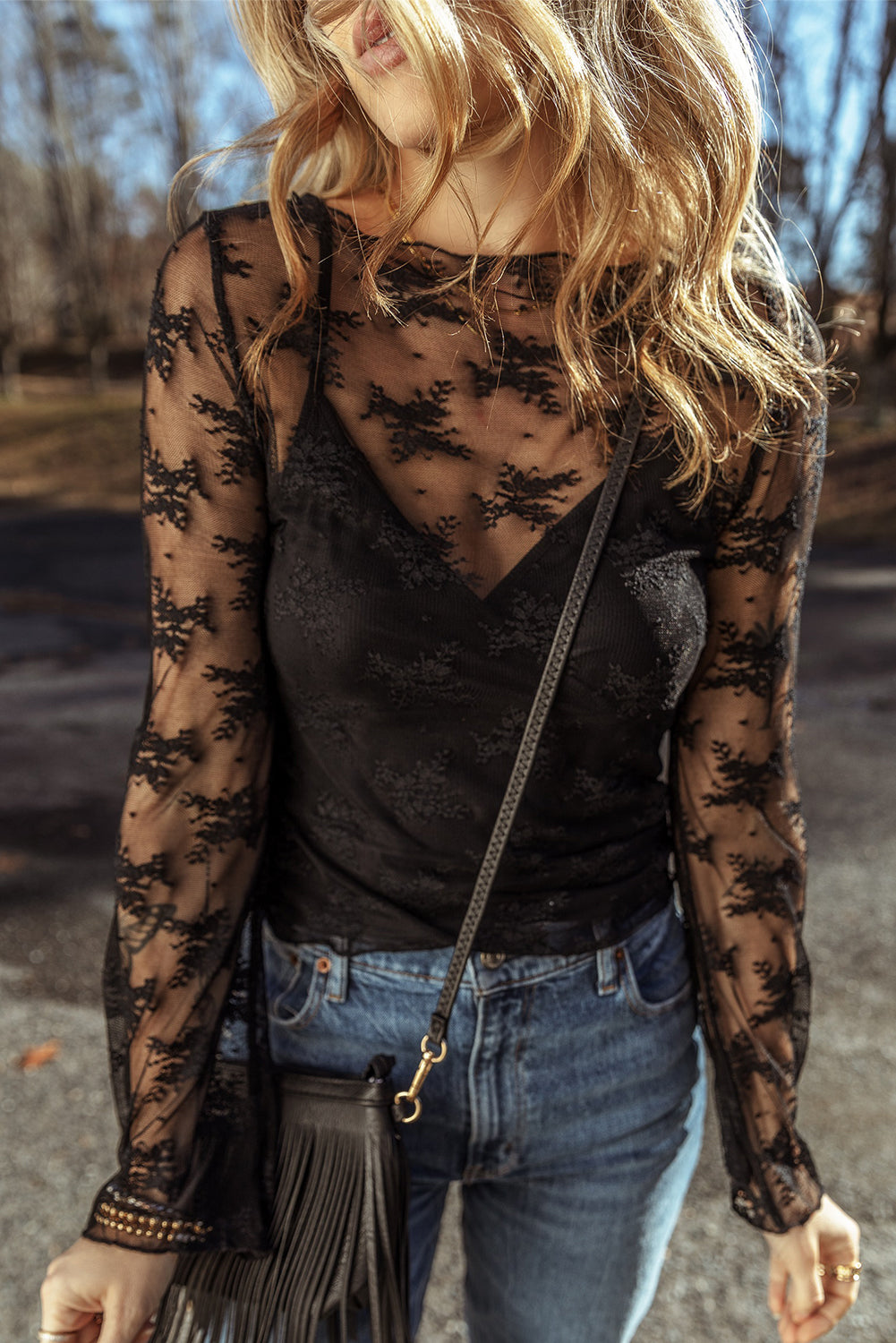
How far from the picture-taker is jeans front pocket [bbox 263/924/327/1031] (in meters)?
1.29

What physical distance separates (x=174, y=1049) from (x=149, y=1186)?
0.46ft

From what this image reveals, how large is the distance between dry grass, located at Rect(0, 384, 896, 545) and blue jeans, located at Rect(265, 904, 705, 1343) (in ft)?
35.5

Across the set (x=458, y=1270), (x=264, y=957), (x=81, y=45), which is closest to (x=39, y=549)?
(x=458, y=1270)

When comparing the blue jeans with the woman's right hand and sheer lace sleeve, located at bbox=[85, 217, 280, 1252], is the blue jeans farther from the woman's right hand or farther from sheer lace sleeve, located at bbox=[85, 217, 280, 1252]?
the woman's right hand

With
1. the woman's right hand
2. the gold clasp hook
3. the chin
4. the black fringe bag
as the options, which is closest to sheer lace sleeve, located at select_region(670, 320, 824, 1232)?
the black fringe bag

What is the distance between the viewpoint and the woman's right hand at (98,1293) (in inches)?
42.3

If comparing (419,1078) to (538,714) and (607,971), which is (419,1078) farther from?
(538,714)

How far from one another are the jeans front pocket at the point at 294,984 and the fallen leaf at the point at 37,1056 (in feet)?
7.01

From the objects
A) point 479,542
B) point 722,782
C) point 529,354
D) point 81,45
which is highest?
point 81,45

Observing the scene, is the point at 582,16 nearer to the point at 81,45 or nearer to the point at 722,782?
the point at 722,782

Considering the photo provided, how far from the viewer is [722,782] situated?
1372 mm

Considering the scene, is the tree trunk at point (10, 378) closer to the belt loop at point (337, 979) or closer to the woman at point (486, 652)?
the woman at point (486, 652)

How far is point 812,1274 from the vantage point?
1.36 meters

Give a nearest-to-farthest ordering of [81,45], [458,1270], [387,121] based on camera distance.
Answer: [387,121] < [458,1270] < [81,45]
